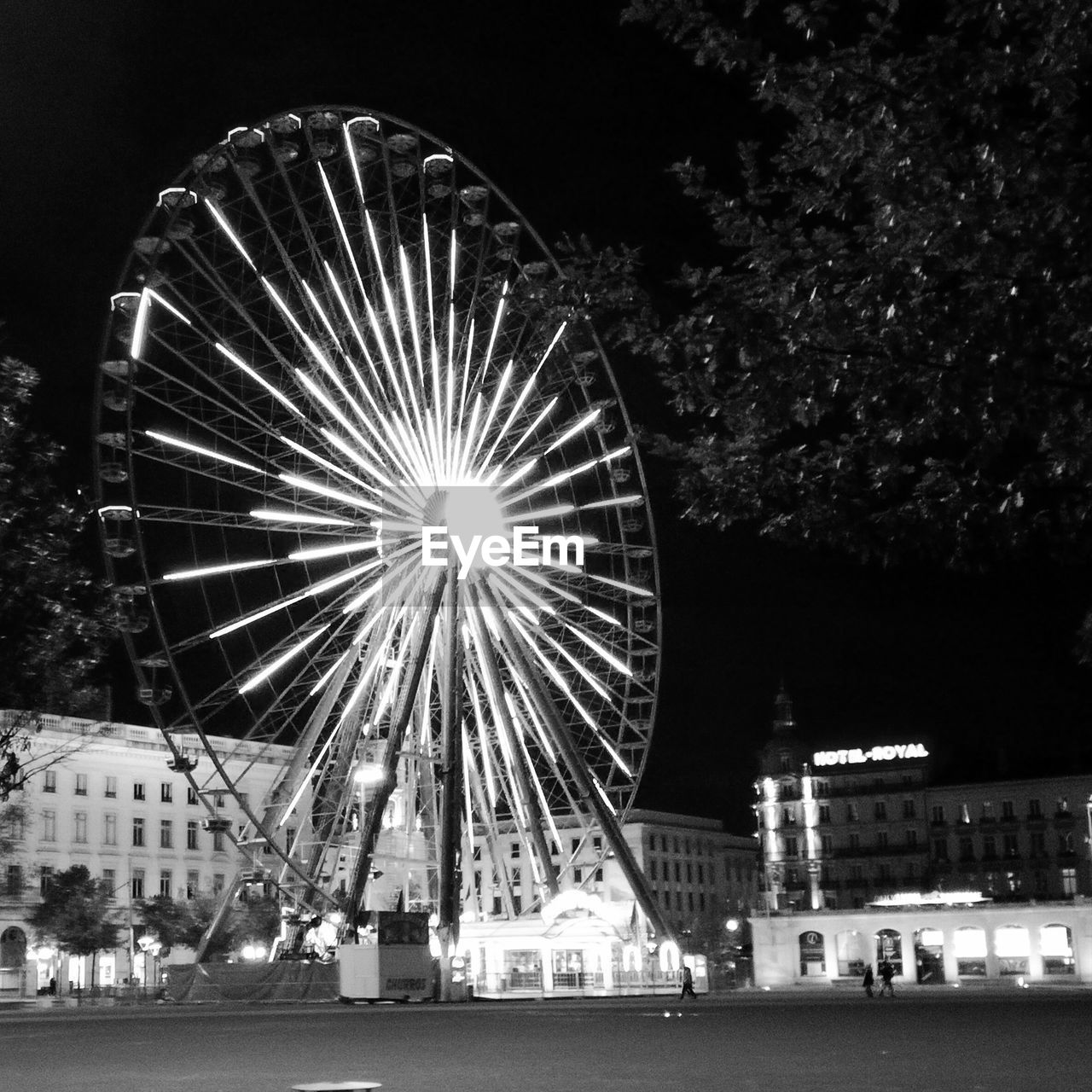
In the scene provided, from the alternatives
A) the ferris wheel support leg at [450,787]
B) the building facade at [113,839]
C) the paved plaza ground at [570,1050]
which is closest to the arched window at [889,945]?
the building facade at [113,839]

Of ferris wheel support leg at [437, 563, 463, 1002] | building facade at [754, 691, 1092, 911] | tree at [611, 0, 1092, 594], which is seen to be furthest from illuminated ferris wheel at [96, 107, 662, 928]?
building facade at [754, 691, 1092, 911]

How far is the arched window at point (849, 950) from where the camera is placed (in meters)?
112

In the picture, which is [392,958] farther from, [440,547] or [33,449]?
[33,449]

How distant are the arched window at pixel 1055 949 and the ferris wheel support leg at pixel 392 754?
59.7 m

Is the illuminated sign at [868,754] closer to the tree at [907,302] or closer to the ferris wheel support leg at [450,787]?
the ferris wheel support leg at [450,787]

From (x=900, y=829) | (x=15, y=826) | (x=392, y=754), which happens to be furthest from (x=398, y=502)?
(x=900, y=829)

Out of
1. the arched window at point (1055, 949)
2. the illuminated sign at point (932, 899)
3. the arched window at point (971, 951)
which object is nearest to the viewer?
the arched window at point (1055, 949)

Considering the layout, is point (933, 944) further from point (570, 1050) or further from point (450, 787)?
point (570, 1050)

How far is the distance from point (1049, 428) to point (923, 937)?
10162 centimetres

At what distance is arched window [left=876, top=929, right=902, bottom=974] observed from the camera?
111375 millimetres

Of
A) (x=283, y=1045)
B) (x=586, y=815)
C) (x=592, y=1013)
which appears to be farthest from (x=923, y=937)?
(x=283, y=1045)

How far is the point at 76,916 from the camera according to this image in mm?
90000

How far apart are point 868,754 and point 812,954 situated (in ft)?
93.7

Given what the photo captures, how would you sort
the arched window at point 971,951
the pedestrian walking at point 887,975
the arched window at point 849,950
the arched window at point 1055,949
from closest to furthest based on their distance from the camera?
the pedestrian walking at point 887,975 → the arched window at point 1055,949 → the arched window at point 971,951 → the arched window at point 849,950
